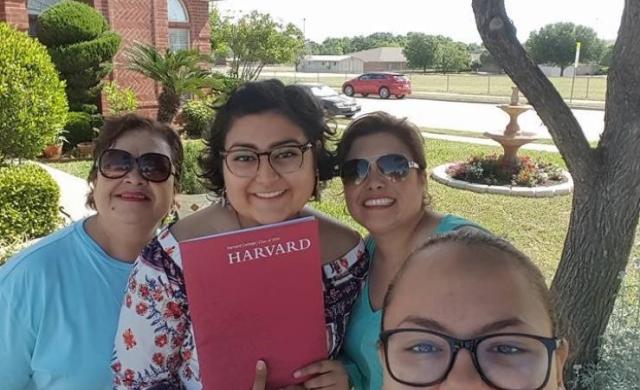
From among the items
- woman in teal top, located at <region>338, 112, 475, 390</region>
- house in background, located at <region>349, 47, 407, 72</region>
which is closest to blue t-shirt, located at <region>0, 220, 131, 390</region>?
woman in teal top, located at <region>338, 112, 475, 390</region>

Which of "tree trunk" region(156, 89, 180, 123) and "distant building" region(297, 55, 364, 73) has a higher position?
"distant building" region(297, 55, 364, 73)

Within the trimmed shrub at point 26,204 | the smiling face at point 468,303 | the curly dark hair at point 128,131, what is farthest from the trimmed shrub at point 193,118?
the smiling face at point 468,303

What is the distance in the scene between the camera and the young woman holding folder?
155 centimetres

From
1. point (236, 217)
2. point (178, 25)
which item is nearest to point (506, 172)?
point (236, 217)

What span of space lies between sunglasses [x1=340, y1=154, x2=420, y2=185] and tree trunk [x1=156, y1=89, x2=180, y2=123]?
46.7ft

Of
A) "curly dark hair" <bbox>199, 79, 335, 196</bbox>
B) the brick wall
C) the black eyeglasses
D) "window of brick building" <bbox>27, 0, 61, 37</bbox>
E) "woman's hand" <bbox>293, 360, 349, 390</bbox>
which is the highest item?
"window of brick building" <bbox>27, 0, 61, 37</bbox>

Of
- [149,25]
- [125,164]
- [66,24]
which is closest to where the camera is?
[125,164]

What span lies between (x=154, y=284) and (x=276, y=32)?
3028cm

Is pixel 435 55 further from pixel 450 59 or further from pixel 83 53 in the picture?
pixel 83 53

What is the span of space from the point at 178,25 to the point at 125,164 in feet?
57.9

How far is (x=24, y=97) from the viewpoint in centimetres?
827

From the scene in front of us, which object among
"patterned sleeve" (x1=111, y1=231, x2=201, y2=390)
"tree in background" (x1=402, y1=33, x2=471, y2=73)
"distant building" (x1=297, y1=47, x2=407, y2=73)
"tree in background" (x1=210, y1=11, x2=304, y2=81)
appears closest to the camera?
"patterned sleeve" (x1=111, y1=231, x2=201, y2=390)

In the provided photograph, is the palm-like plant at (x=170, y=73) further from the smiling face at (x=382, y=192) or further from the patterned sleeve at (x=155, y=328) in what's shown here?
the patterned sleeve at (x=155, y=328)

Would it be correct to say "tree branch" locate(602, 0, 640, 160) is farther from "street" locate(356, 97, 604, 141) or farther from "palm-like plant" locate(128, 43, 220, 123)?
"street" locate(356, 97, 604, 141)
